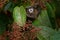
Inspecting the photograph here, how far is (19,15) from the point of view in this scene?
1503mm

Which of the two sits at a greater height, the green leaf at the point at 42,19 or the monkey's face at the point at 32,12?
the monkey's face at the point at 32,12

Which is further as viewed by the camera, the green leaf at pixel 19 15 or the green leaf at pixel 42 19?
the green leaf at pixel 42 19

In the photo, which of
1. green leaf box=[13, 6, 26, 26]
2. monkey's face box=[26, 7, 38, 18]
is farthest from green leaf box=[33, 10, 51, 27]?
green leaf box=[13, 6, 26, 26]

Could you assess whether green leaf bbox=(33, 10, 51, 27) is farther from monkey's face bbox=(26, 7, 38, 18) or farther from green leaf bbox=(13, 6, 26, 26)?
green leaf bbox=(13, 6, 26, 26)

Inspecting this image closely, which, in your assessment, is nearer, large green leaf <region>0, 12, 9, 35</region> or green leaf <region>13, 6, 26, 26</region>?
green leaf <region>13, 6, 26, 26</region>

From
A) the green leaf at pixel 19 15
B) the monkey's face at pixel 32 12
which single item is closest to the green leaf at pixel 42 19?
the monkey's face at pixel 32 12

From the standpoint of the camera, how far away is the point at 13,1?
155cm

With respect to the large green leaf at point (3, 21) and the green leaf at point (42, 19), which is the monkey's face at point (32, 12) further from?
the large green leaf at point (3, 21)

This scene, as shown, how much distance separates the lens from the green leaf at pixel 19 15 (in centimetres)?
148

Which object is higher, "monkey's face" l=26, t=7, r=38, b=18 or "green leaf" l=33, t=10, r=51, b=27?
"monkey's face" l=26, t=7, r=38, b=18

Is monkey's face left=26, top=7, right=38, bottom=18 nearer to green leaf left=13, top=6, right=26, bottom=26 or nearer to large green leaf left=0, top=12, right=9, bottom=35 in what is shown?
green leaf left=13, top=6, right=26, bottom=26

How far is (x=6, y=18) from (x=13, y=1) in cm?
16

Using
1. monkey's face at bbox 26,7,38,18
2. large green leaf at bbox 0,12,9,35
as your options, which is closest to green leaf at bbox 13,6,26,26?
monkey's face at bbox 26,7,38,18

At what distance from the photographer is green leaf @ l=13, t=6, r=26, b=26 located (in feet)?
4.85
